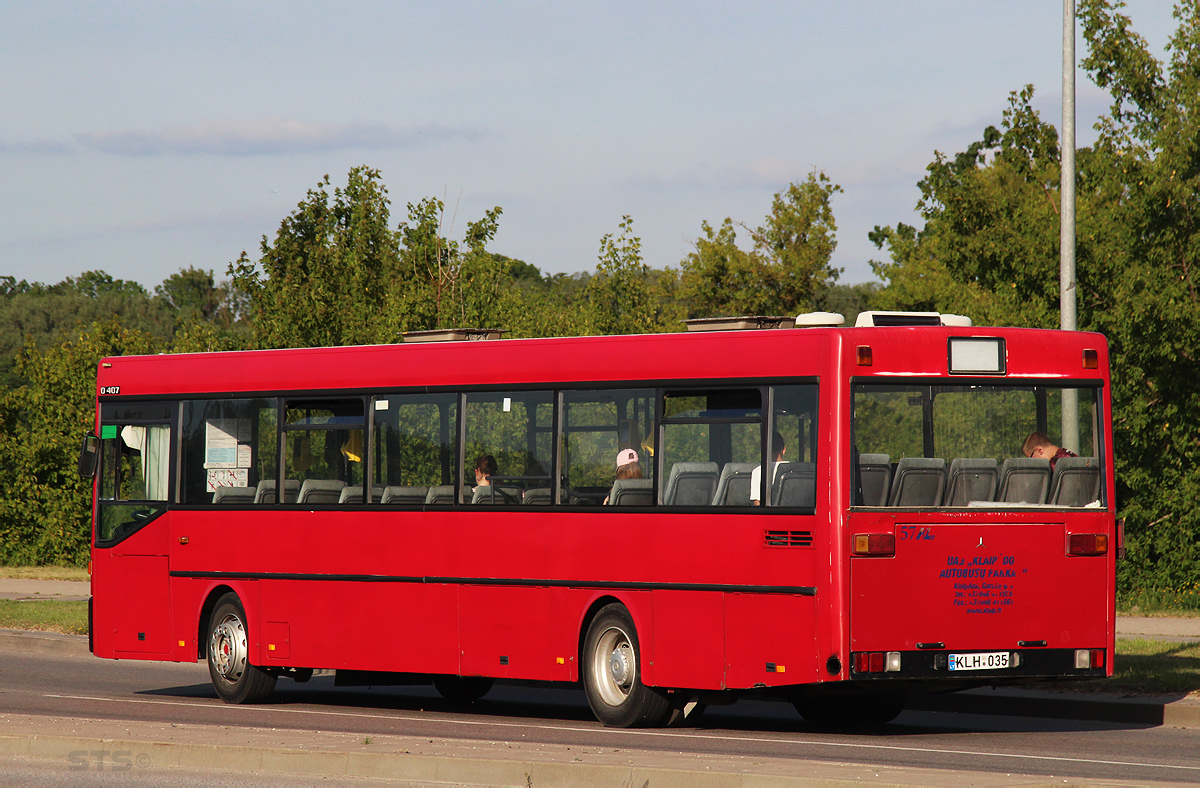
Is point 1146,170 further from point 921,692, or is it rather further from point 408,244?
point 408,244

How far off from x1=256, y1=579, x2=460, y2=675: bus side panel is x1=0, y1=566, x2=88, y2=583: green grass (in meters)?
18.6

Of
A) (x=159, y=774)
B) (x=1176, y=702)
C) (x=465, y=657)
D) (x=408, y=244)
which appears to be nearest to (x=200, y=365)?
(x=465, y=657)

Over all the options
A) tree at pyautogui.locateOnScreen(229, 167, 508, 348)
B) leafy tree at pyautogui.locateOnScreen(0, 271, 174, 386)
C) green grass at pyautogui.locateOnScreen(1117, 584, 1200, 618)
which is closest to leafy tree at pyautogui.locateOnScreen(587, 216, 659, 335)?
tree at pyautogui.locateOnScreen(229, 167, 508, 348)

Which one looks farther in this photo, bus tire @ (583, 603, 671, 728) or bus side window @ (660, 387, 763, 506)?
bus tire @ (583, 603, 671, 728)

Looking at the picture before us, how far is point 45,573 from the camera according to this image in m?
34.5

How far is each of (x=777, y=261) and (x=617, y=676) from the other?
38.2 metres

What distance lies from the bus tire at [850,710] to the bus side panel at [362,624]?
291 cm

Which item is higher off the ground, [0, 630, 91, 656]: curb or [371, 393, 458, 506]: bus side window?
[371, 393, 458, 506]: bus side window

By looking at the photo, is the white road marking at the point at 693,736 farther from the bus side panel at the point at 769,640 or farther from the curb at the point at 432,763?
the curb at the point at 432,763

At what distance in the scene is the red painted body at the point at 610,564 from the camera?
38.2 ft

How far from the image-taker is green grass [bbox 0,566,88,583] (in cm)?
3328

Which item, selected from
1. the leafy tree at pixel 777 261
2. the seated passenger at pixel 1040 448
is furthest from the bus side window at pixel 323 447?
the leafy tree at pixel 777 261

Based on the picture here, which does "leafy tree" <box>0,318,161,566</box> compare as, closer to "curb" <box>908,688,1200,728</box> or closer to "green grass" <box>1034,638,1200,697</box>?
"green grass" <box>1034,638,1200,697</box>

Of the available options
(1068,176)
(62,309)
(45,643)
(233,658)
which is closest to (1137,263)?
(1068,176)
